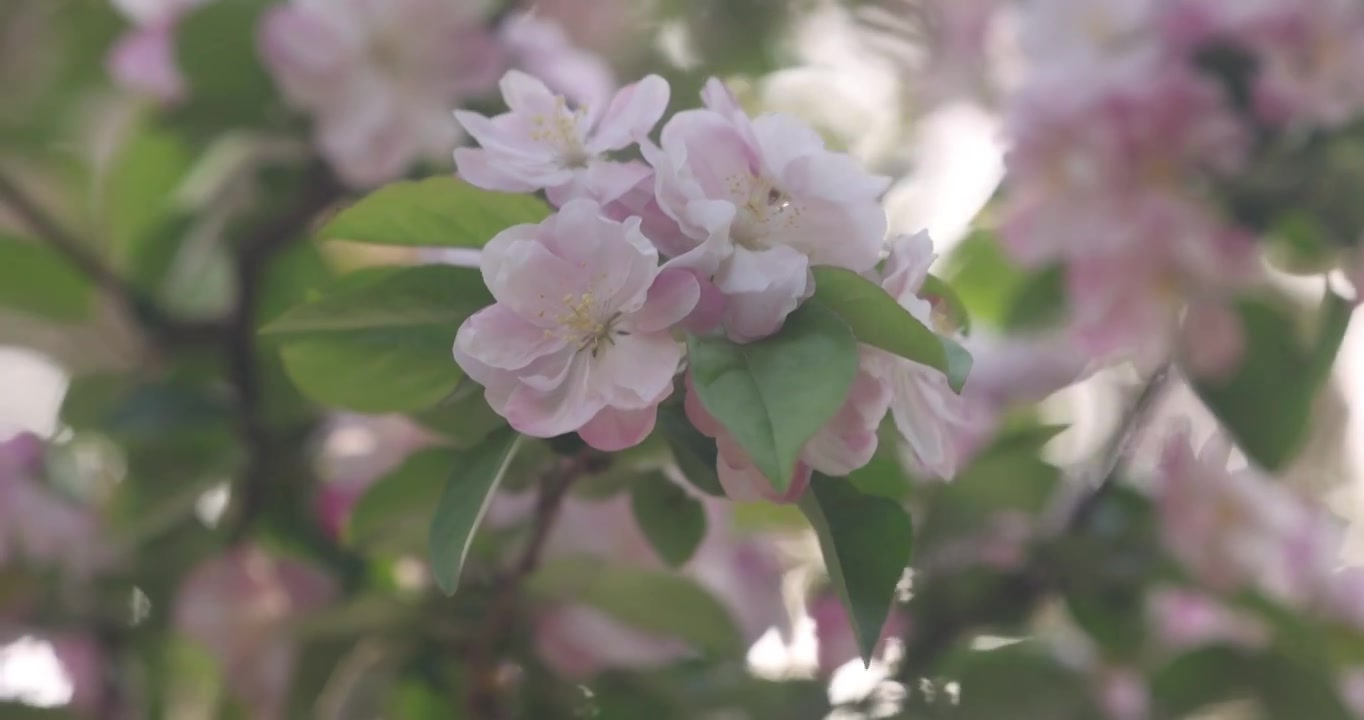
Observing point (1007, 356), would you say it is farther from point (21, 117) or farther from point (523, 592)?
point (21, 117)

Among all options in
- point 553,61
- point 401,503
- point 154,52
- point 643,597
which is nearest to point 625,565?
point 643,597

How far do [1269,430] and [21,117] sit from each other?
0.71 metres

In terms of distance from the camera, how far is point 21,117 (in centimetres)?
68

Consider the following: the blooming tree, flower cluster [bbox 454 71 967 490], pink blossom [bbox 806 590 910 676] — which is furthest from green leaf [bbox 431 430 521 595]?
pink blossom [bbox 806 590 910 676]

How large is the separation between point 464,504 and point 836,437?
9cm

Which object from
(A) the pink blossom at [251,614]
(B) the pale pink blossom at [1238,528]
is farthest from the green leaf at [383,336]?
(B) the pale pink blossom at [1238,528]

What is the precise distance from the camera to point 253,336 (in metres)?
0.58

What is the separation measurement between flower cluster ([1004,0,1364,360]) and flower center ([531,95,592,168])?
37cm

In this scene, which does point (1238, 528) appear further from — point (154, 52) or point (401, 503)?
point (154, 52)

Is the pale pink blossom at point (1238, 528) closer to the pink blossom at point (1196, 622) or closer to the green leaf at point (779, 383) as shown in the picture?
the pink blossom at point (1196, 622)

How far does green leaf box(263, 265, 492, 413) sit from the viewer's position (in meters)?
0.30

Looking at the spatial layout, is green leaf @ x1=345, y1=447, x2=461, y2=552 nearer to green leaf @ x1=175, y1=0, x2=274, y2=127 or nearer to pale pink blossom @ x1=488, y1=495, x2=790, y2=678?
pale pink blossom @ x1=488, y1=495, x2=790, y2=678

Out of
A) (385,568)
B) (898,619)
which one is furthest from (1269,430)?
(385,568)

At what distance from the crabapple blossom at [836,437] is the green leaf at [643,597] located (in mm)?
241
